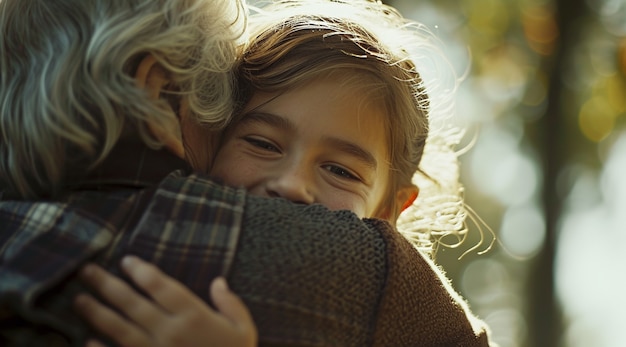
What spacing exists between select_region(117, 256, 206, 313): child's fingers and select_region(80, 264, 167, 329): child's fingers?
0.02m

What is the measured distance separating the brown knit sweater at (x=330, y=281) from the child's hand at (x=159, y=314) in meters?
0.07

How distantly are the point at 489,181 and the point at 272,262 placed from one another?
9.07m

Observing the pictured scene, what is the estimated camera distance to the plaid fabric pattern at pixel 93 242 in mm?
1588

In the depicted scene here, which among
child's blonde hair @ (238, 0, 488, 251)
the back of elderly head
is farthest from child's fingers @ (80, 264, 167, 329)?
child's blonde hair @ (238, 0, 488, 251)

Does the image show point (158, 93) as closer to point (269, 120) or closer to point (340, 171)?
point (269, 120)

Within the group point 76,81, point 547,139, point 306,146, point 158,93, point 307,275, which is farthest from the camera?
point 547,139

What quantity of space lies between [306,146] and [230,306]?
815 mm

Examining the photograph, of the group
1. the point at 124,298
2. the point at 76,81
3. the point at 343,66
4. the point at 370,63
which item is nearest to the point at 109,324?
the point at 124,298

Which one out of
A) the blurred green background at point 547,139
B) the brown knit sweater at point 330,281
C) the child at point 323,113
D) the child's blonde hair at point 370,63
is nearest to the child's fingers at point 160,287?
the brown knit sweater at point 330,281

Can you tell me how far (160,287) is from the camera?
1.62 metres

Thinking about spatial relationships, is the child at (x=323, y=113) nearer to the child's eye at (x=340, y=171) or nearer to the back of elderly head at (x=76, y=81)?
the child's eye at (x=340, y=171)

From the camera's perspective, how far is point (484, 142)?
33.3 ft

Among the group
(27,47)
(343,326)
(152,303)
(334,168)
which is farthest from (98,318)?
(334,168)

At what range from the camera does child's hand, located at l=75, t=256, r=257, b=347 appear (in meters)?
1.60
